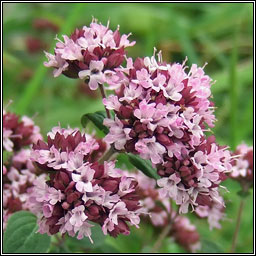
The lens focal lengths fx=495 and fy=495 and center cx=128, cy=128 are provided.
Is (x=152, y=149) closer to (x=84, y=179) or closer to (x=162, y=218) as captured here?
(x=84, y=179)

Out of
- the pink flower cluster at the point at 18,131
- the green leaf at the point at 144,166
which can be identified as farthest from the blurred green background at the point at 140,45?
the green leaf at the point at 144,166

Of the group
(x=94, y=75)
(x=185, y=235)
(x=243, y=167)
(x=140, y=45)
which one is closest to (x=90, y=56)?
(x=94, y=75)

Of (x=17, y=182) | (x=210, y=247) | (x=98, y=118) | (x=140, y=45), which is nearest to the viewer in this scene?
(x=98, y=118)

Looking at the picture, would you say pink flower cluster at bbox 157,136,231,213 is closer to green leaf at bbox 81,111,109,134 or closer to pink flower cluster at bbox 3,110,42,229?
green leaf at bbox 81,111,109,134

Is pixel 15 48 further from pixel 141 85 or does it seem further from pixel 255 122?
pixel 141 85

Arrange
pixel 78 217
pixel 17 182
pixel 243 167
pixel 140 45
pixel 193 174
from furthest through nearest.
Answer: pixel 140 45 < pixel 243 167 < pixel 17 182 < pixel 193 174 < pixel 78 217

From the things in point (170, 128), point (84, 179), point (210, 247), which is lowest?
point (210, 247)
